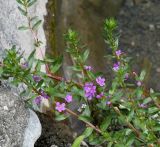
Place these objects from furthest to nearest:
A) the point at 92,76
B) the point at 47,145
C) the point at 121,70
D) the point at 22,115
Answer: the point at 47,145
the point at 22,115
the point at 92,76
the point at 121,70

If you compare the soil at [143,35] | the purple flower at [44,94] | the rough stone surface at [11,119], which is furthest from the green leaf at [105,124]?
the soil at [143,35]

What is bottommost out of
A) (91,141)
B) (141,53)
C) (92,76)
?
(141,53)

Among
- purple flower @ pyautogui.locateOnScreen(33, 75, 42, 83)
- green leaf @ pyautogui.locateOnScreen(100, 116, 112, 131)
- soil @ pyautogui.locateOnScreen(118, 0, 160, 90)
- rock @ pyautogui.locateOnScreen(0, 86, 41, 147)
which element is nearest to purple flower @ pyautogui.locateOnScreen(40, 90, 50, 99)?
purple flower @ pyautogui.locateOnScreen(33, 75, 42, 83)

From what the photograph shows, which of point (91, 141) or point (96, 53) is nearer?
point (91, 141)

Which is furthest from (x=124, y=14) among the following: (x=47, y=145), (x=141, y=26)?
(x=47, y=145)

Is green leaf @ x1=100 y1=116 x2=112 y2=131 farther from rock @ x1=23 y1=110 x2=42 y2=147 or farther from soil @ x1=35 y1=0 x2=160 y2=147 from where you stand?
soil @ x1=35 y1=0 x2=160 y2=147

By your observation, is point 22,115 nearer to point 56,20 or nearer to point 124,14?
point 56,20

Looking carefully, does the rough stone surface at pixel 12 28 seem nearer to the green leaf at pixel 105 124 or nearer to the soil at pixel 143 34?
the green leaf at pixel 105 124
